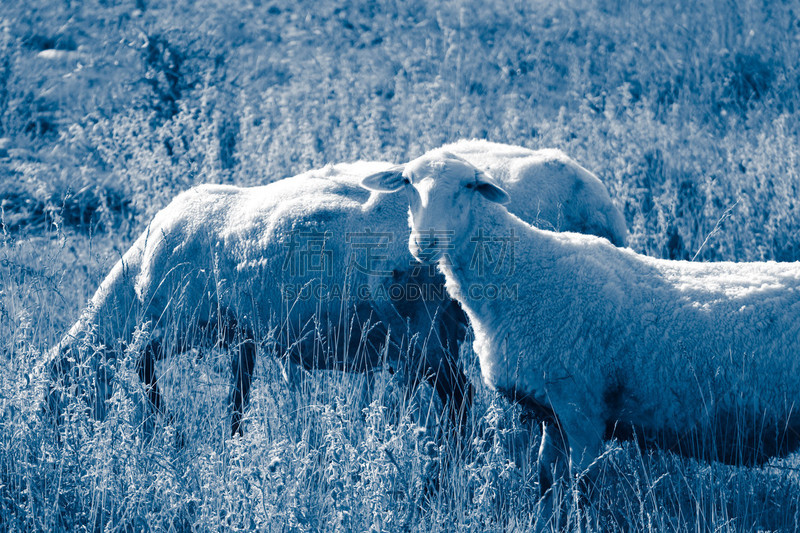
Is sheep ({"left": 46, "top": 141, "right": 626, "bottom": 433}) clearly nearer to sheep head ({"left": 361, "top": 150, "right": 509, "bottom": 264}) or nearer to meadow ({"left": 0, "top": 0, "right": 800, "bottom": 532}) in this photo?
meadow ({"left": 0, "top": 0, "right": 800, "bottom": 532})

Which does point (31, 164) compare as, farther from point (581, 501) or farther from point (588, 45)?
point (581, 501)

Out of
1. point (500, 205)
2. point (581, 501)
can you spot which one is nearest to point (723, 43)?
point (500, 205)

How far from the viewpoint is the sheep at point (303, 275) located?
13.6 feet

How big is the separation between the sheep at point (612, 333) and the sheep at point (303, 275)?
2.01 feet

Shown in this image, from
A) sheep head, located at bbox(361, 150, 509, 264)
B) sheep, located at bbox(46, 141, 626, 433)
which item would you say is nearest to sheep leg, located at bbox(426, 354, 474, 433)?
sheep, located at bbox(46, 141, 626, 433)

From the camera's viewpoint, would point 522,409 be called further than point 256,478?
Yes

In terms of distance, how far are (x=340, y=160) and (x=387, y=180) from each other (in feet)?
13.7

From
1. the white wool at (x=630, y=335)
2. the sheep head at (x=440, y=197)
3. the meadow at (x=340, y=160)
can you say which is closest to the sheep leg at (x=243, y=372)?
the meadow at (x=340, y=160)

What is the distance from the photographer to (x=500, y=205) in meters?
3.71

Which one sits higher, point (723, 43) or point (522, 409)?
point (723, 43)

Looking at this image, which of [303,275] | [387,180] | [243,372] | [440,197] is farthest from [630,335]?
[243,372]

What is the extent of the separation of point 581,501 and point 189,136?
7479 millimetres

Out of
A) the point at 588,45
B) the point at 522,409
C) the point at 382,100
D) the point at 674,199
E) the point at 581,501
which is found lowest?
the point at 581,501

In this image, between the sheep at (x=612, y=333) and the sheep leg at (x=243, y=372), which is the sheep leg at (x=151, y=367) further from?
the sheep at (x=612, y=333)
